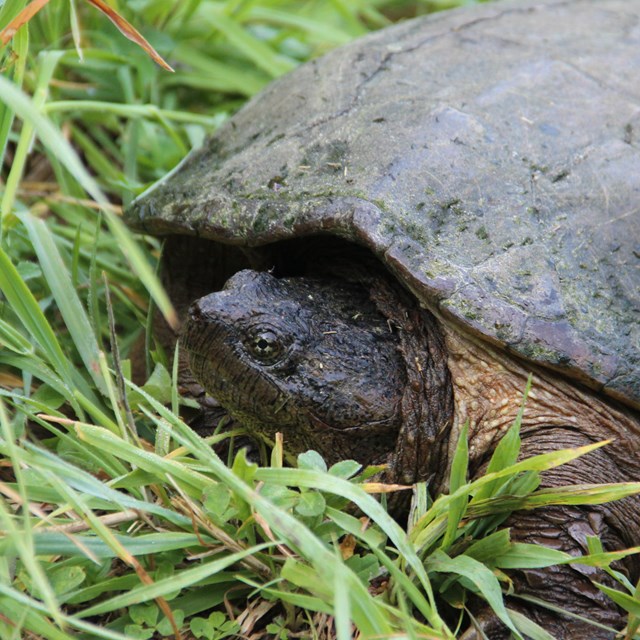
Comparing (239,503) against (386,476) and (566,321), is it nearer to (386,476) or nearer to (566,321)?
(386,476)

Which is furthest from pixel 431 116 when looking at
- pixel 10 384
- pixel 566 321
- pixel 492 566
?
pixel 10 384

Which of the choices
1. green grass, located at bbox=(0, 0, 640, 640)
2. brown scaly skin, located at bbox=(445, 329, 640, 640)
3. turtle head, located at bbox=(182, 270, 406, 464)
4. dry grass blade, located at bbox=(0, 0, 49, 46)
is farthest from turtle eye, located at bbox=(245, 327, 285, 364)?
dry grass blade, located at bbox=(0, 0, 49, 46)

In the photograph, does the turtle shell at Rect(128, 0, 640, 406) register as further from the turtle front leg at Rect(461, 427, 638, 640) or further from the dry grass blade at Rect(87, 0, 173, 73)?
the dry grass blade at Rect(87, 0, 173, 73)

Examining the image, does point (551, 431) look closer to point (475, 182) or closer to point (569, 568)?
point (569, 568)

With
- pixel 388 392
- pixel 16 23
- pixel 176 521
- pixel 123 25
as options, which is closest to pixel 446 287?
pixel 388 392

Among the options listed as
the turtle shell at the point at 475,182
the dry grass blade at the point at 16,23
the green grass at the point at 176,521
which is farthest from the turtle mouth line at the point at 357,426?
the dry grass blade at the point at 16,23

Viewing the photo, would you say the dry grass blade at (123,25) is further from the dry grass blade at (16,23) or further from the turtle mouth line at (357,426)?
the turtle mouth line at (357,426)

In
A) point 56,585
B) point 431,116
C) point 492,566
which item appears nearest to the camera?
point 56,585

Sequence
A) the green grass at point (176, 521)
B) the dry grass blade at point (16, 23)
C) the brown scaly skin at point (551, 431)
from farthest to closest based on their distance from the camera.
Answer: the brown scaly skin at point (551, 431) → the dry grass blade at point (16, 23) → the green grass at point (176, 521)
